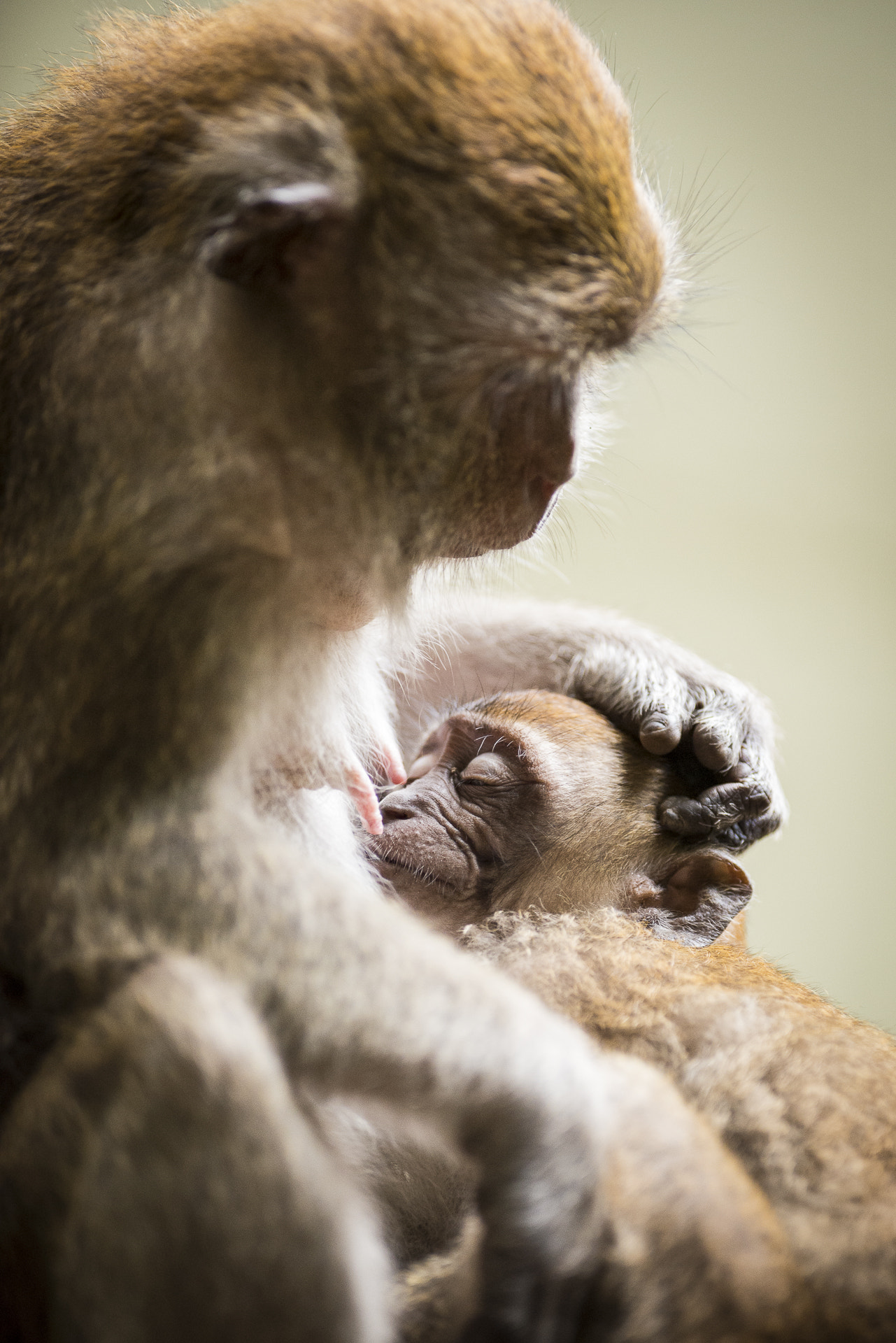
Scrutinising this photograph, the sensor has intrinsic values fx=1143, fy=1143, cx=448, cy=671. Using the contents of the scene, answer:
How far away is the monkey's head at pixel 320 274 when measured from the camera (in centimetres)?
100

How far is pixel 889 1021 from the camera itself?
2.77 m

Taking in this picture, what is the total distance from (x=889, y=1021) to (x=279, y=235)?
2470 mm

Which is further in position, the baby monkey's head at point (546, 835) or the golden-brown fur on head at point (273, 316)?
the baby monkey's head at point (546, 835)

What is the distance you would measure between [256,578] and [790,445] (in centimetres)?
207

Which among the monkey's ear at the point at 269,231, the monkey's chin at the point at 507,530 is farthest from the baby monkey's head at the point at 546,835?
the monkey's ear at the point at 269,231

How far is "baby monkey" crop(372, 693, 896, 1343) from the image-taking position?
1.04 meters

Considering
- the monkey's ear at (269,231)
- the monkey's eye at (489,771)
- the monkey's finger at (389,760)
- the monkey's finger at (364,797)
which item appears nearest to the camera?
the monkey's ear at (269,231)

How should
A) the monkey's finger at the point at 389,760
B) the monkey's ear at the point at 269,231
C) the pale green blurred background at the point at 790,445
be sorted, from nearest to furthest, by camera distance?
the monkey's ear at the point at 269,231
the monkey's finger at the point at 389,760
the pale green blurred background at the point at 790,445

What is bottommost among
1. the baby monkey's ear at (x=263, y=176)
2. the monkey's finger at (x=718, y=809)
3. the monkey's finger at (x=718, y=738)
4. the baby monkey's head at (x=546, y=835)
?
the baby monkey's head at (x=546, y=835)

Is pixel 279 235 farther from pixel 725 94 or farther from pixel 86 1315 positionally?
pixel 725 94

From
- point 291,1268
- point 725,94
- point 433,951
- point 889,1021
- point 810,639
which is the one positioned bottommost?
point 889,1021

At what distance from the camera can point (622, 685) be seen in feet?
6.06

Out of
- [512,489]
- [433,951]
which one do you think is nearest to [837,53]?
[512,489]

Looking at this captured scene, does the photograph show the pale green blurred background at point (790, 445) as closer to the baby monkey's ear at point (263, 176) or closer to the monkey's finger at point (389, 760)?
the monkey's finger at point (389, 760)
